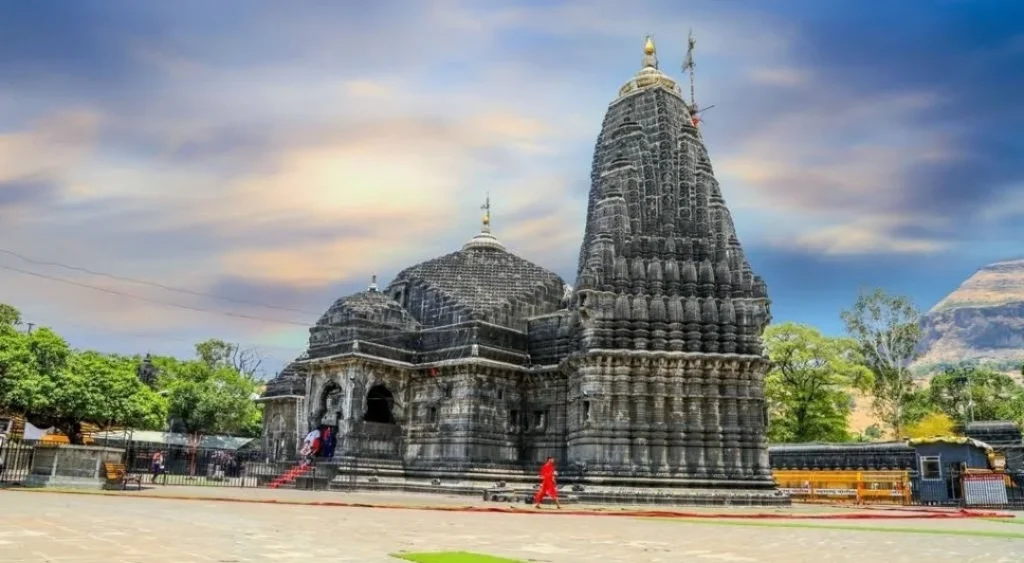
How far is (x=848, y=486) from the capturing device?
33.7 meters

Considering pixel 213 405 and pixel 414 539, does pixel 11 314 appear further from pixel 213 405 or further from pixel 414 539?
pixel 414 539

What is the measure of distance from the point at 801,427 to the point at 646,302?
2521cm

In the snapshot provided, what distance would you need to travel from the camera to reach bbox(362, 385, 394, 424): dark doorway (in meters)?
32.6

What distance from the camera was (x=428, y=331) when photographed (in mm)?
33188

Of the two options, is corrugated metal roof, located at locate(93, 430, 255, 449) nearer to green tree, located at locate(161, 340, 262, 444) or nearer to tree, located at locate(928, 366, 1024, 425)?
green tree, located at locate(161, 340, 262, 444)

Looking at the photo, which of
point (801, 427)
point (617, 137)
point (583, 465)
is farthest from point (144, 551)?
point (801, 427)

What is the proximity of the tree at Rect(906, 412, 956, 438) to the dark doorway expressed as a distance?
34255 mm

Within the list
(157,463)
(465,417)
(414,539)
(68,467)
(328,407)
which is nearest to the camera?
(414,539)

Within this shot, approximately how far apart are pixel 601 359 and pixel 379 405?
11263 millimetres

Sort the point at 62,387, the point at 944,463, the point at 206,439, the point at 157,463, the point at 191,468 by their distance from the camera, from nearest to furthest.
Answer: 1. the point at 944,463
2. the point at 157,463
3. the point at 62,387
4. the point at 191,468
5. the point at 206,439

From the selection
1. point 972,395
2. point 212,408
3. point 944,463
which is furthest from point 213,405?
point 972,395

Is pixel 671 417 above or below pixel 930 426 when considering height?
below

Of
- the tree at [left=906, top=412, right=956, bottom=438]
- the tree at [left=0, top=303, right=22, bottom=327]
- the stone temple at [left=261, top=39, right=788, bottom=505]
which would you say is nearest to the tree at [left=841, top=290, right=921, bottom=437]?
the tree at [left=906, top=412, right=956, bottom=438]

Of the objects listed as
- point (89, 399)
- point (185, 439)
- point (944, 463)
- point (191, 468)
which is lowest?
point (191, 468)
